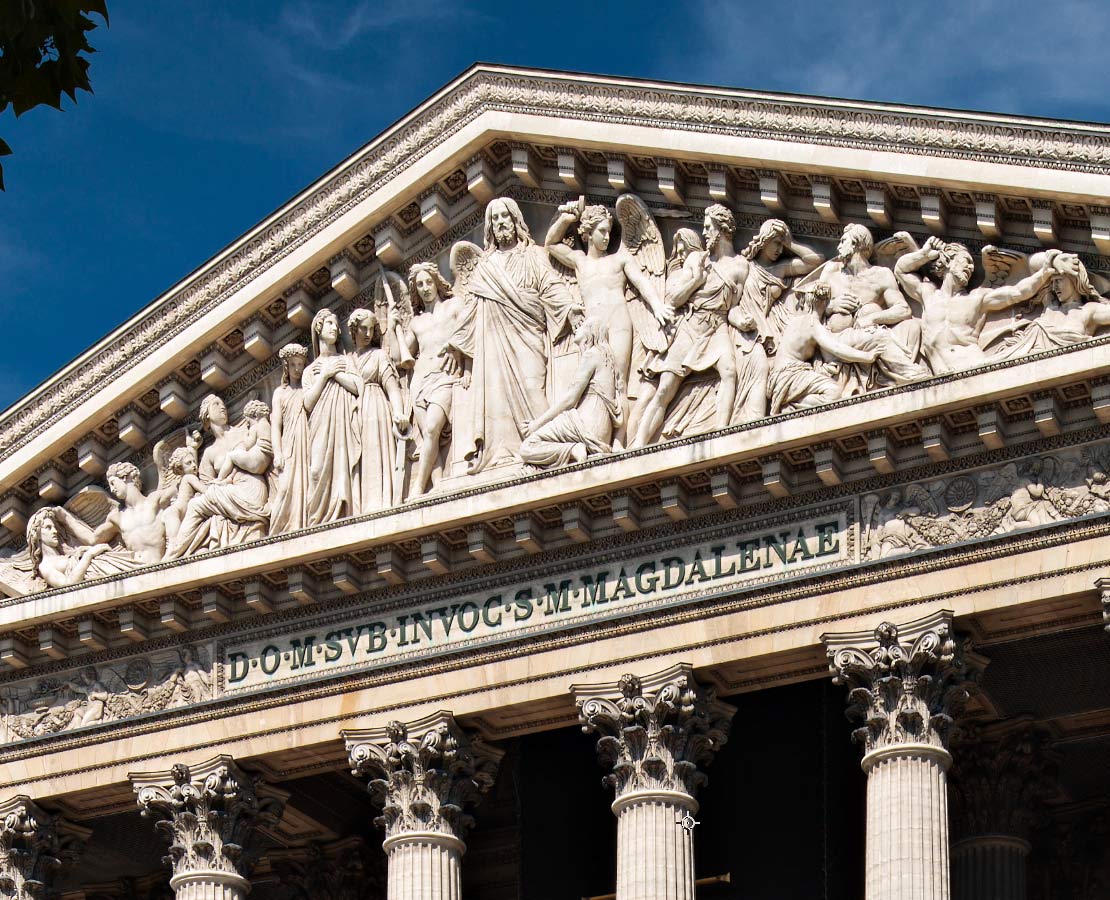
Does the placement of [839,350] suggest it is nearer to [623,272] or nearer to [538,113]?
[623,272]

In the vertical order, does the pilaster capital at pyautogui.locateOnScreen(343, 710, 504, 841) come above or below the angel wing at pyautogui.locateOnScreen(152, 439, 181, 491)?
below

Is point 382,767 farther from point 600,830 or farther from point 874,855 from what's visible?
point 874,855

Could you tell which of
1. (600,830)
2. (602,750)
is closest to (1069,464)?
(602,750)

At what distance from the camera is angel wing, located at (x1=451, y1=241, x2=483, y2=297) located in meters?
30.5

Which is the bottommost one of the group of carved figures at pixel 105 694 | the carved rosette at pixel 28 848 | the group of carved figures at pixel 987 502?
the carved rosette at pixel 28 848

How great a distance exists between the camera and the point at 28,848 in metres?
30.9

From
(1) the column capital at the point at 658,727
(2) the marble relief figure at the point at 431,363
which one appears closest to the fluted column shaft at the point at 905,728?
(1) the column capital at the point at 658,727

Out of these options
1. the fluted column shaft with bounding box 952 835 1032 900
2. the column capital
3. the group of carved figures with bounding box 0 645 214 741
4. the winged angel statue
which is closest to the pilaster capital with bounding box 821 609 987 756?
the column capital

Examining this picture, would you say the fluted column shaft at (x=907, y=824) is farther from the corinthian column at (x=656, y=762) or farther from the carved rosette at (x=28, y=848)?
the carved rosette at (x=28, y=848)

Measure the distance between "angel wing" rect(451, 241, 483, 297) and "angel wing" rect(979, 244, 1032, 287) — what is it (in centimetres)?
618

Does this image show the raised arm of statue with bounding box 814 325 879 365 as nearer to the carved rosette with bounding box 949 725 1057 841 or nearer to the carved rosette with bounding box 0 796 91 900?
the carved rosette with bounding box 949 725 1057 841

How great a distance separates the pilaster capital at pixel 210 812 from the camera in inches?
1163

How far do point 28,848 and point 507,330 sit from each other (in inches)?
325

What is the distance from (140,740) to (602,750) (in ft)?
19.6
